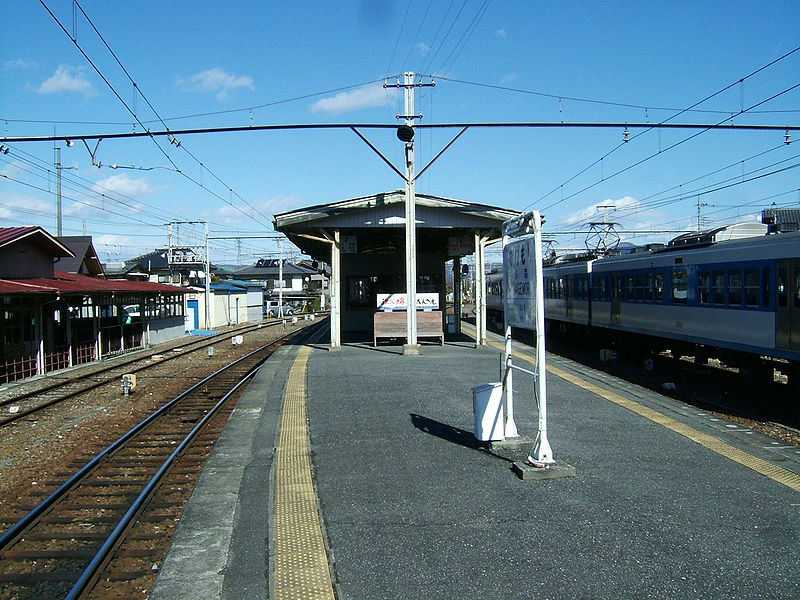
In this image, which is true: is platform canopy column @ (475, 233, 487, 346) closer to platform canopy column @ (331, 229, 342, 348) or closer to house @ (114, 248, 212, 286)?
platform canopy column @ (331, 229, 342, 348)

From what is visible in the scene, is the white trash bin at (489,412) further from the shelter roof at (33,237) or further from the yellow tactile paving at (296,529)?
the shelter roof at (33,237)

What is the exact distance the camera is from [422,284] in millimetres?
24094

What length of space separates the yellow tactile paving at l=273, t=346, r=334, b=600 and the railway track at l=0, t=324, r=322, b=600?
3.23 feet

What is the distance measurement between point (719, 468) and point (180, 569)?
15.5 ft

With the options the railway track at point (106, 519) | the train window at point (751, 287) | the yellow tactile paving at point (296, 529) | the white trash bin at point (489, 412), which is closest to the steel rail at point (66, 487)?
the railway track at point (106, 519)

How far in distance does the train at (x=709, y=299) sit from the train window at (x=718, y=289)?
0.06ft

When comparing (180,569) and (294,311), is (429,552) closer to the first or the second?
(180,569)

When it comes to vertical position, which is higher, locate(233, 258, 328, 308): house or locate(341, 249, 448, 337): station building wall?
locate(233, 258, 328, 308): house

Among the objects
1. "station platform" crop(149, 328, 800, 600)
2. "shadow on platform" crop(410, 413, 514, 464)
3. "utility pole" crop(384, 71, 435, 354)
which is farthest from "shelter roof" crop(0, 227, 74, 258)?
"shadow on platform" crop(410, 413, 514, 464)

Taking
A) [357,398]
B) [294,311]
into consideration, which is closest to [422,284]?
→ [357,398]

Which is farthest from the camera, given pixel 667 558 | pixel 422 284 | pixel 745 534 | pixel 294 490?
pixel 422 284

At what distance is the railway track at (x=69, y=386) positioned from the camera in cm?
1195

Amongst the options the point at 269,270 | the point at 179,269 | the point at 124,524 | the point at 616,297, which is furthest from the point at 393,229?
the point at 269,270

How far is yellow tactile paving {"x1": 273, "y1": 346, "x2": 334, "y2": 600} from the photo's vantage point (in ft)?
12.8
